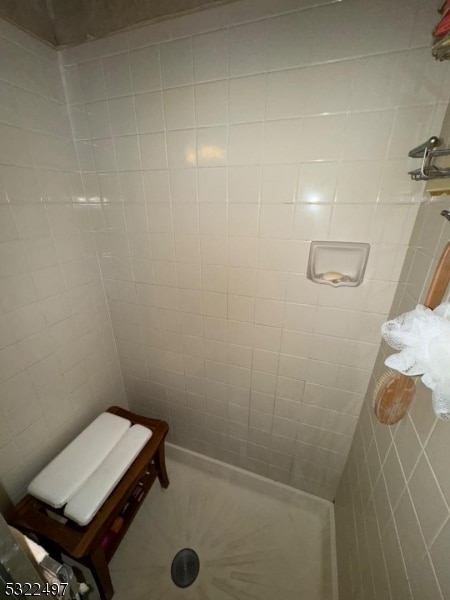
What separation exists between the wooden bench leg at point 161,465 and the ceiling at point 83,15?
6.13 ft

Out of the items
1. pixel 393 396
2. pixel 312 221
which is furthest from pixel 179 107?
pixel 393 396

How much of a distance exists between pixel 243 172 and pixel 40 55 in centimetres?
91

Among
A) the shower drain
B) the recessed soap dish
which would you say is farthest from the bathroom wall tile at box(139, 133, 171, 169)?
the shower drain

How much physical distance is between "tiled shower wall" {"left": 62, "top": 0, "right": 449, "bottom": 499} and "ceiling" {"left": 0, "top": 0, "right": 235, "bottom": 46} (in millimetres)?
53

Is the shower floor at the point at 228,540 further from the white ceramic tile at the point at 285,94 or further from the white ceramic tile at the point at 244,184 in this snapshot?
the white ceramic tile at the point at 285,94

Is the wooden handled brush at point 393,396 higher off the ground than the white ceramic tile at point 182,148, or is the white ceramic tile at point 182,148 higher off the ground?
the white ceramic tile at point 182,148

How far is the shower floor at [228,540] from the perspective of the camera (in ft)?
3.53

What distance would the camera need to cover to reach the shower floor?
1077 millimetres

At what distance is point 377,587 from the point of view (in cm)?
69

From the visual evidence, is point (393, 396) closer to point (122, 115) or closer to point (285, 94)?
point (285, 94)

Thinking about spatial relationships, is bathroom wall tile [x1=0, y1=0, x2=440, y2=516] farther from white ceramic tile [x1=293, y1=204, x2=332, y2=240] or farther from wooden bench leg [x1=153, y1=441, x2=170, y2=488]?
wooden bench leg [x1=153, y1=441, x2=170, y2=488]

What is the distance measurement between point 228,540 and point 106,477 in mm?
786

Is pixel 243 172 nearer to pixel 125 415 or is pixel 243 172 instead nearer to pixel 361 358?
pixel 361 358

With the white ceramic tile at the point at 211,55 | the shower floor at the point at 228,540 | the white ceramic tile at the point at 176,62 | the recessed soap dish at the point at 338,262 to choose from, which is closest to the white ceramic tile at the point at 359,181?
the recessed soap dish at the point at 338,262
